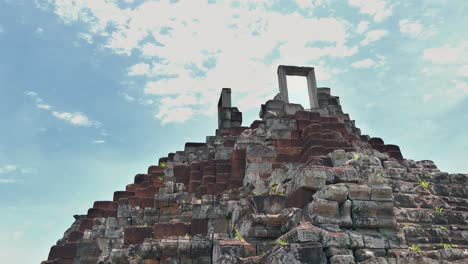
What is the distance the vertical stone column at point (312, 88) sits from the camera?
1438cm

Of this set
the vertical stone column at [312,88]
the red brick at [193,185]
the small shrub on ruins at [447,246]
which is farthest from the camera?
the vertical stone column at [312,88]

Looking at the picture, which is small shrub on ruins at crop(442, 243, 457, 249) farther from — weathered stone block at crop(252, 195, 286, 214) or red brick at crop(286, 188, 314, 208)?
weathered stone block at crop(252, 195, 286, 214)

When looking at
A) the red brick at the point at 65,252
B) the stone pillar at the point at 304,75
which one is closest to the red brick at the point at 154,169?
the red brick at the point at 65,252

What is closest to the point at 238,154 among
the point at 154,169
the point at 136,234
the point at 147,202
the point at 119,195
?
the point at 136,234

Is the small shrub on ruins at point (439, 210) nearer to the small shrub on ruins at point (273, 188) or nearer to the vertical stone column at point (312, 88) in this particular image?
the small shrub on ruins at point (273, 188)

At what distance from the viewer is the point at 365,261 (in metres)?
5.23

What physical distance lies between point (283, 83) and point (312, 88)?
1.23 meters

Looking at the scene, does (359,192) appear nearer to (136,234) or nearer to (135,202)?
(136,234)

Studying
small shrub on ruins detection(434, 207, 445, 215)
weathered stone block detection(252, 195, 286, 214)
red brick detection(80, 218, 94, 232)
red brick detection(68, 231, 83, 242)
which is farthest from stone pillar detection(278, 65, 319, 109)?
red brick detection(68, 231, 83, 242)

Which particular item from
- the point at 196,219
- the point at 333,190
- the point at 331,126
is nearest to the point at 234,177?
the point at 196,219

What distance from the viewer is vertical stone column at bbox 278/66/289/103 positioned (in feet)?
45.2

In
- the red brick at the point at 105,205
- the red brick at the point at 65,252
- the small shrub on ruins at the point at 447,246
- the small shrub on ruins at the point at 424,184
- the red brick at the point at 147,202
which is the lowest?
the small shrub on ruins at the point at 447,246

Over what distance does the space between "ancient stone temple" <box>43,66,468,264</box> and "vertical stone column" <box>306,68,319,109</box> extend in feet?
0.12

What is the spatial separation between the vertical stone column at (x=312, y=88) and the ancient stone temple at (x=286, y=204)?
0.04 meters
